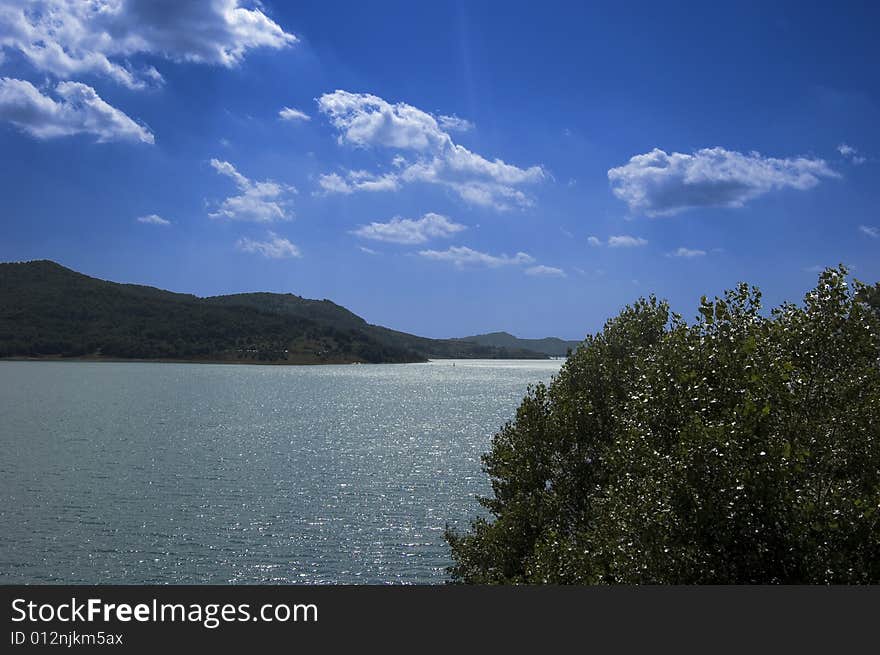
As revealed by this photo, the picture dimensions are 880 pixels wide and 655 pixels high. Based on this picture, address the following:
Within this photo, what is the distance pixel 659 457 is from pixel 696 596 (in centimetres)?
739

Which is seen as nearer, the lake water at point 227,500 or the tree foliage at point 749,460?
the tree foliage at point 749,460

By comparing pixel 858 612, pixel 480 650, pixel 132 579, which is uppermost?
pixel 858 612

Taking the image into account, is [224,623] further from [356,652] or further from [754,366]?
[754,366]

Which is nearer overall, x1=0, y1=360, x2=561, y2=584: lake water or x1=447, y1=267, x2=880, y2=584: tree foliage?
x1=447, y1=267, x2=880, y2=584: tree foliage

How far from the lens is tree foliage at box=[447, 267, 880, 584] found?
65.2 feet

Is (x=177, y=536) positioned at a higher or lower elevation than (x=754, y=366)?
lower

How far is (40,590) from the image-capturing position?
15680 millimetres

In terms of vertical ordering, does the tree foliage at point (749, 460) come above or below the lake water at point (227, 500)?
above

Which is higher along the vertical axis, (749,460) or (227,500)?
(749,460)

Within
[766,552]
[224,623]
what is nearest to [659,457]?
[766,552]

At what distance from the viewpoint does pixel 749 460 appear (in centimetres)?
2039

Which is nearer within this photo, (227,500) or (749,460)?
(749,460)

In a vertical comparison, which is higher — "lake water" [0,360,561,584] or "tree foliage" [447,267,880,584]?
"tree foliage" [447,267,880,584]

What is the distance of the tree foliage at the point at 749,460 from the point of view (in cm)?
1986
